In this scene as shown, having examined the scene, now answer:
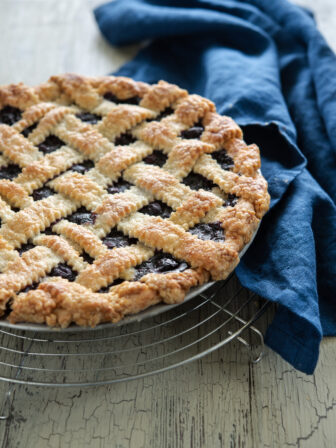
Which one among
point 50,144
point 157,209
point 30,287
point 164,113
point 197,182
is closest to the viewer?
point 30,287

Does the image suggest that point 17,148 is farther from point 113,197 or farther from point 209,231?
point 209,231

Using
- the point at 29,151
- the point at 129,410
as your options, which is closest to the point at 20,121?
the point at 29,151

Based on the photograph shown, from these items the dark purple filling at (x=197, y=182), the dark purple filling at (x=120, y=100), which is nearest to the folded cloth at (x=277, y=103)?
the dark purple filling at (x=197, y=182)

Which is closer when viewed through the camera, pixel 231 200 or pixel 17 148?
pixel 231 200

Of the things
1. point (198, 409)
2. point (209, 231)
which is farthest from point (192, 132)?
point (198, 409)

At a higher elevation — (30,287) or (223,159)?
(223,159)

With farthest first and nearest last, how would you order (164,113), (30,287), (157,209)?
(164,113)
(157,209)
(30,287)

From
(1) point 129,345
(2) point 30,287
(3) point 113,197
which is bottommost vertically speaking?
(1) point 129,345
